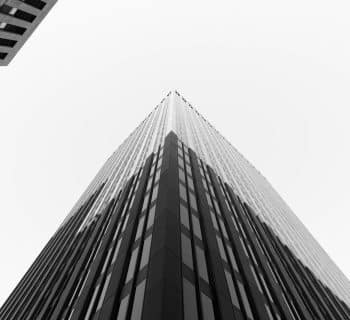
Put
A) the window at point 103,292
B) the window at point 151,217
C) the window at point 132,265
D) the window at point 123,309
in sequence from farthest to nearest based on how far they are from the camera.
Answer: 1. the window at point 151,217
2. the window at point 103,292
3. the window at point 132,265
4. the window at point 123,309

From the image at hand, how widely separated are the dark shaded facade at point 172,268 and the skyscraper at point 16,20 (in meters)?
20.1

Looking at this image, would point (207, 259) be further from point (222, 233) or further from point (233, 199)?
point (233, 199)

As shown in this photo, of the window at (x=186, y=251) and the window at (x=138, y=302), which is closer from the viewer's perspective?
the window at (x=138, y=302)

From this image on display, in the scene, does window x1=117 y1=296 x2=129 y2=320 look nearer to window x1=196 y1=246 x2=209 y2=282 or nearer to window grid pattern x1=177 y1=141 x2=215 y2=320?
window grid pattern x1=177 y1=141 x2=215 y2=320

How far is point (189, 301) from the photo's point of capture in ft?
49.2

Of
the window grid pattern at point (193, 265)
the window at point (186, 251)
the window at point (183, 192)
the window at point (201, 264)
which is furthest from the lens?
the window at point (183, 192)

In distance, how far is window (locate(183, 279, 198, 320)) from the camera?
1423 cm

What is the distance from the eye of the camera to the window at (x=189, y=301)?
1423 centimetres

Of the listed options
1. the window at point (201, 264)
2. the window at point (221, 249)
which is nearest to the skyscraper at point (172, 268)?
the window at point (201, 264)

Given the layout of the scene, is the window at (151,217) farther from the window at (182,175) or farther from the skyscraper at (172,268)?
the window at (182,175)

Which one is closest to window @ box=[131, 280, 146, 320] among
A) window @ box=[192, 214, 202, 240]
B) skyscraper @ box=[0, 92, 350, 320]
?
skyscraper @ box=[0, 92, 350, 320]

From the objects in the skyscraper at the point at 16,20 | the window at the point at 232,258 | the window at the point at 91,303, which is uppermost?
the skyscraper at the point at 16,20

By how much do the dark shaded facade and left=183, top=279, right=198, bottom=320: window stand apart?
0.06 metres

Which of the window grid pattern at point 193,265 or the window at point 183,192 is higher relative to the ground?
the window at point 183,192
